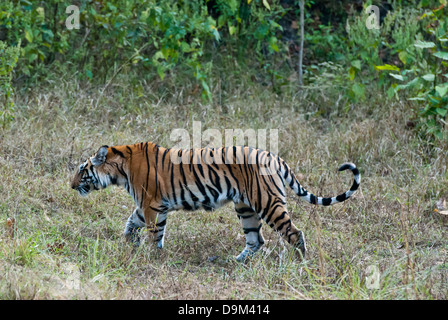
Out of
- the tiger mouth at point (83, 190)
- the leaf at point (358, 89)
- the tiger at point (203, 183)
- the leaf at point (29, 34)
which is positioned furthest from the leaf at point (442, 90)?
the leaf at point (29, 34)

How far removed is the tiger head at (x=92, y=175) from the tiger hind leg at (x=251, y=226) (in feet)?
4.09

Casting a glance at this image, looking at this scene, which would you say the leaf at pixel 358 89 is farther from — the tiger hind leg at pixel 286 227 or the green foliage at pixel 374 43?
the tiger hind leg at pixel 286 227

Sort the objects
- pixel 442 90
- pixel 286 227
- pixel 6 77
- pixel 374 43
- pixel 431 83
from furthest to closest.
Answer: pixel 374 43 < pixel 431 83 < pixel 6 77 < pixel 442 90 < pixel 286 227

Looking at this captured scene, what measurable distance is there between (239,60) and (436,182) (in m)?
4.10

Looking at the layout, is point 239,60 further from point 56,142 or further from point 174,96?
point 56,142

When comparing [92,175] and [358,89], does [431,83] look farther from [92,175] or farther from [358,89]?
[92,175]

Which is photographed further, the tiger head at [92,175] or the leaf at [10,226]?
the tiger head at [92,175]

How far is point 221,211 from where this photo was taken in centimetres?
581

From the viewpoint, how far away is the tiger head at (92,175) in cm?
507

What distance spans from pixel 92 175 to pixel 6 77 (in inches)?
88.5

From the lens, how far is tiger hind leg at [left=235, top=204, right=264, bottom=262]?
16.4 ft

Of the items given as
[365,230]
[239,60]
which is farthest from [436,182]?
[239,60]

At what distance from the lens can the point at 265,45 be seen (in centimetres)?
968

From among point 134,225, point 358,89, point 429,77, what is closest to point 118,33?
point 358,89
